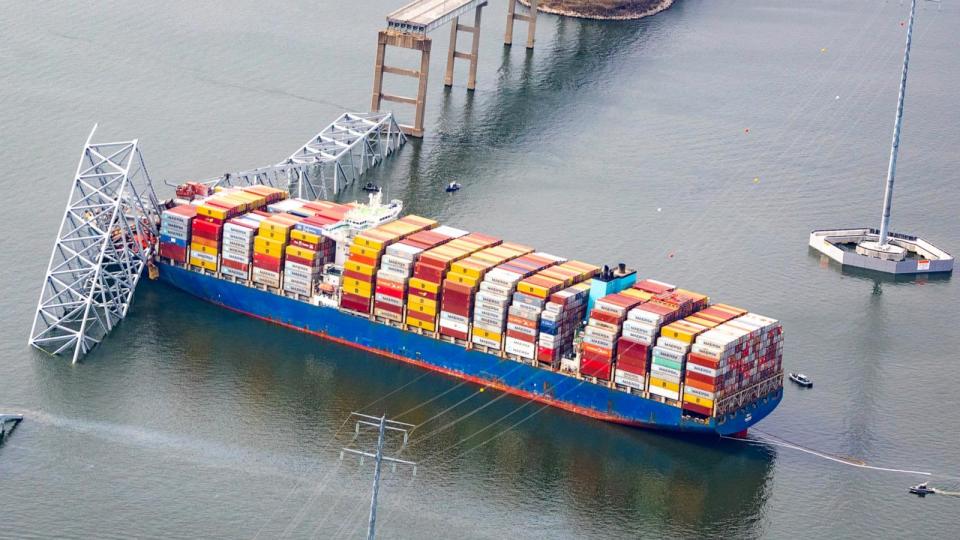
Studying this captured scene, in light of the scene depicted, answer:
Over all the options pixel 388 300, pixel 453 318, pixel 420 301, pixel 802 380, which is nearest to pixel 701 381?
pixel 802 380

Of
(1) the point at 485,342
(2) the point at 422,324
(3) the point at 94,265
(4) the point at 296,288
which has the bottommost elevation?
(1) the point at 485,342

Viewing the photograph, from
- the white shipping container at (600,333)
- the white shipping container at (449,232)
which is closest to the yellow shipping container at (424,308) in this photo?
the white shipping container at (449,232)

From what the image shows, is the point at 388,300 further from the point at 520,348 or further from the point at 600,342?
the point at 600,342

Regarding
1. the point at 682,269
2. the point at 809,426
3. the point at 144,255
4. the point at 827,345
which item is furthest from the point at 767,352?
the point at 144,255

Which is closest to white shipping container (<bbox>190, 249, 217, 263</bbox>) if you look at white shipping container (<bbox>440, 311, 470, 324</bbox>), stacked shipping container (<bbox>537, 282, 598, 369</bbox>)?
white shipping container (<bbox>440, 311, 470, 324</bbox>)

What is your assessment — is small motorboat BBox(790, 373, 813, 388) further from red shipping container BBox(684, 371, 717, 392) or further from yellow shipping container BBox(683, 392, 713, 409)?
red shipping container BBox(684, 371, 717, 392)

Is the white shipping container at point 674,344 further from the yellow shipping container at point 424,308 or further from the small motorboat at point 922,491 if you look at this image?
the yellow shipping container at point 424,308

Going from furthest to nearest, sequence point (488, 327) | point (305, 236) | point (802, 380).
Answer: point (305, 236) < point (802, 380) < point (488, 327)

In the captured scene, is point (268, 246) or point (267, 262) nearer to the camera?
point (268, 246)
